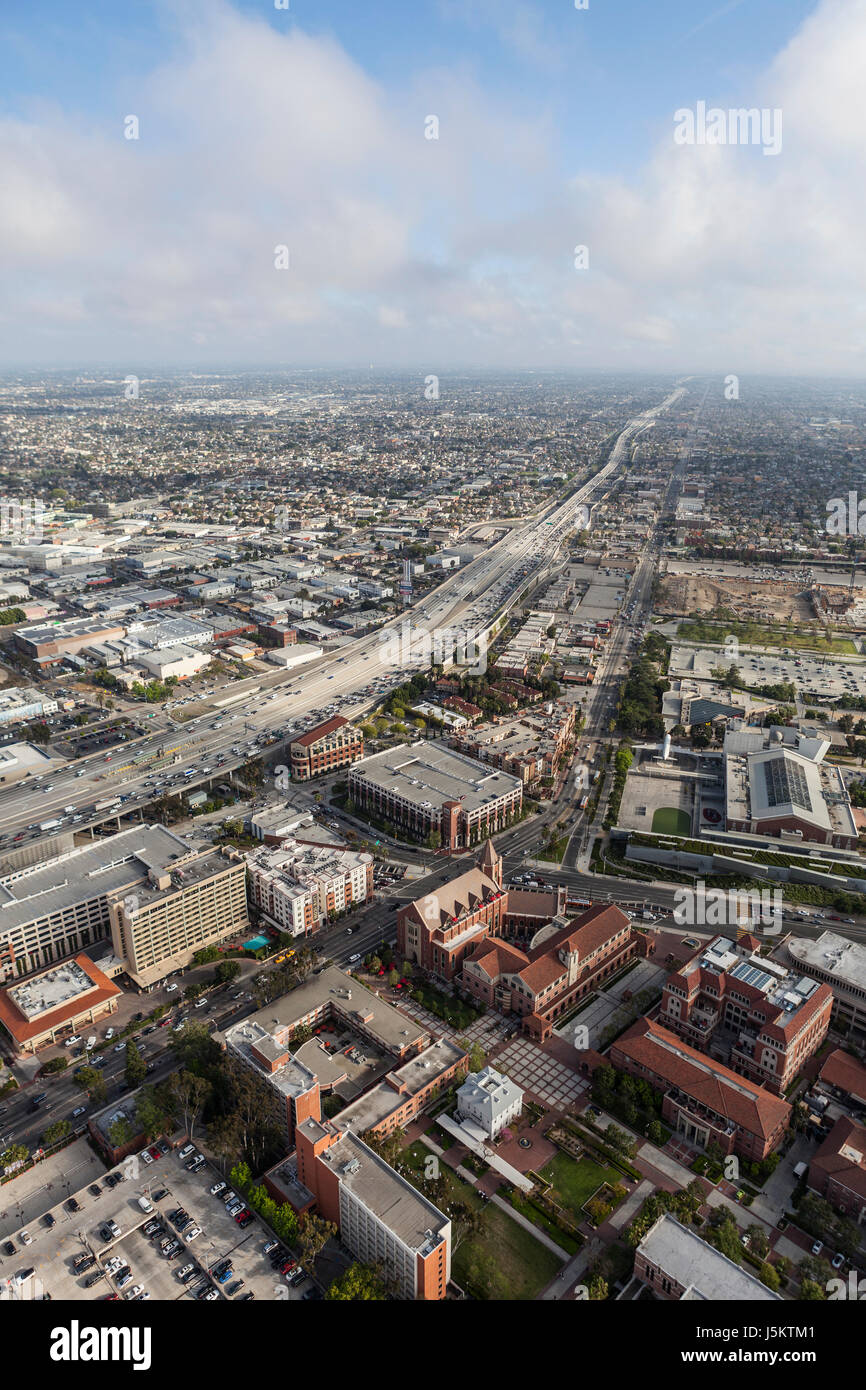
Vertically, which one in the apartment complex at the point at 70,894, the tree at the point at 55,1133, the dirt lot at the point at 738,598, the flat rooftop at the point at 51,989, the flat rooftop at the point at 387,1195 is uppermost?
the dirt lot at the point at 738,598

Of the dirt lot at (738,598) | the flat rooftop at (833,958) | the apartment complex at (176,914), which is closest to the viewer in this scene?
the flat rooftop at (833,958)

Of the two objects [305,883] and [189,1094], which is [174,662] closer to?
[305,883]

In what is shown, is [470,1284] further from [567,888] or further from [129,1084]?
[567,888]

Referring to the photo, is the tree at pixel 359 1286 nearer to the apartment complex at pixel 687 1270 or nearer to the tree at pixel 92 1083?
the apartment complex at pixel 687 1270

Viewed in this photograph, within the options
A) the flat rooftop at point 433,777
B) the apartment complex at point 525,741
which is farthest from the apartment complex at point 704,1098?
the apartment complex at point 525,741

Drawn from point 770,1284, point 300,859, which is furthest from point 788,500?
point 770,1284

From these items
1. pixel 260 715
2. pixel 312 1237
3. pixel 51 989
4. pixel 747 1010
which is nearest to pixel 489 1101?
pixel 312 1237

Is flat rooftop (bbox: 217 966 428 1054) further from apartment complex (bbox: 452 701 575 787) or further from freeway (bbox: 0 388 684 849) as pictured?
apartment complex (bbox: 452 701 575 787)
